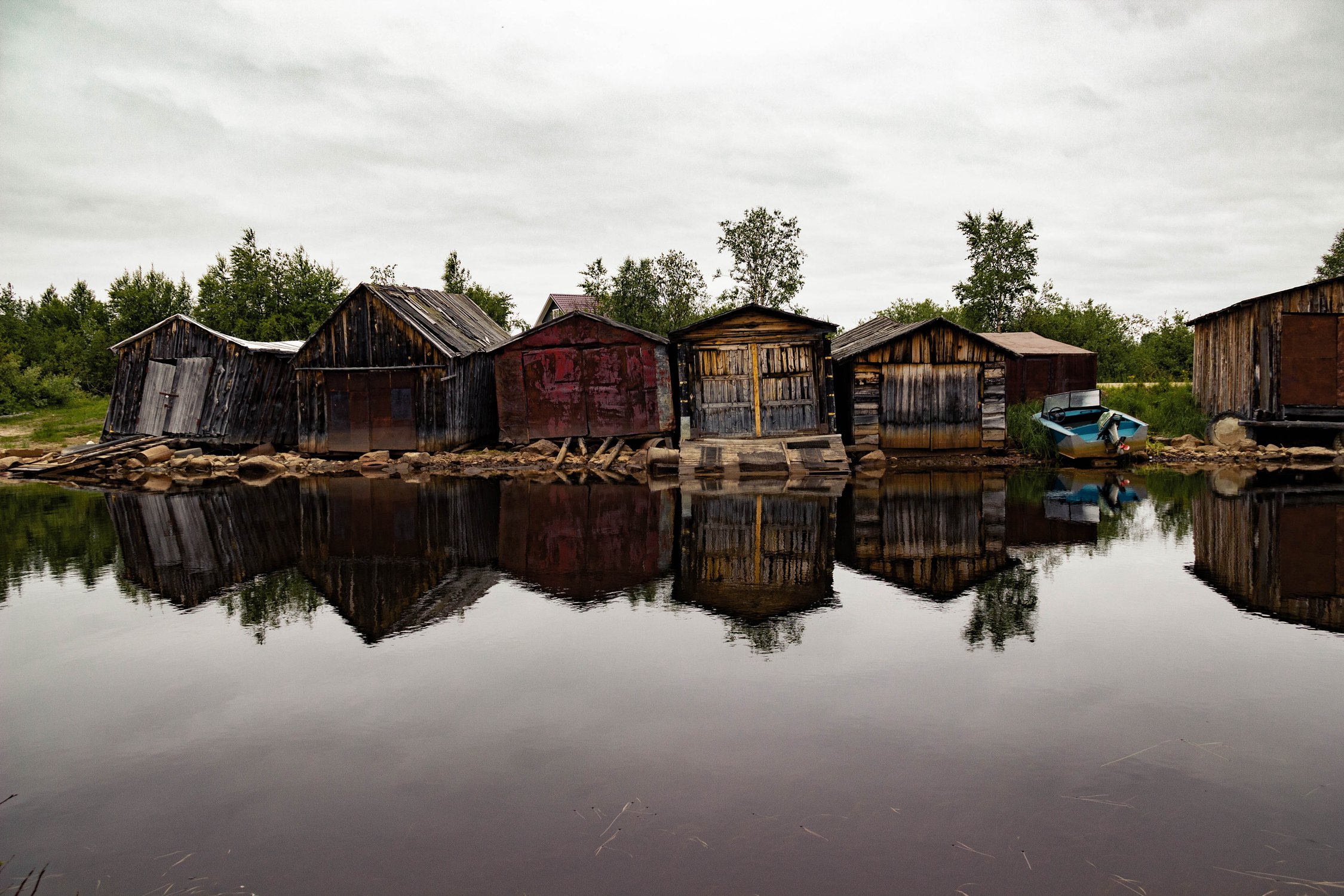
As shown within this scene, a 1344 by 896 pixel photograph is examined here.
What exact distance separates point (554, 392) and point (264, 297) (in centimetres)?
3145

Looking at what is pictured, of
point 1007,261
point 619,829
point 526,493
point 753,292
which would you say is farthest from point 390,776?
point 1007,261

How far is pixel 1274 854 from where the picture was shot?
3803 millimetres

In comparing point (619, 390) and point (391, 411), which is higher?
point (619, 390)

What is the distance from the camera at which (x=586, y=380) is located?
82.9ft

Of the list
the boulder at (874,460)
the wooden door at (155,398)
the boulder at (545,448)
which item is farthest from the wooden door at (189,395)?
the boulder at (874,460)

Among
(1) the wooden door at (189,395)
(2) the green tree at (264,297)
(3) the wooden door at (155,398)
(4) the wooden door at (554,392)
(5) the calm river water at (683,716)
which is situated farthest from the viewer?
(2) the green tree at (264,297)

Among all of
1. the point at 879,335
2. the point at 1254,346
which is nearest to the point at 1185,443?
the point at 1254,346

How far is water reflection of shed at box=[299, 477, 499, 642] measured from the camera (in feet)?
27.7

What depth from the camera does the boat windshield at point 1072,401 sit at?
23.6 m

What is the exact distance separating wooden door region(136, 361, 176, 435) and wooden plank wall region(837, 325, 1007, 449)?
22.9m

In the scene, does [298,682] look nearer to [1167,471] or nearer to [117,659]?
[117,659]

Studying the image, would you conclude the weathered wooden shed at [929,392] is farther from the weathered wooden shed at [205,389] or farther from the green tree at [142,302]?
the green tree at [142,302]

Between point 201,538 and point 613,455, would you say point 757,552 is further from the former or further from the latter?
point 613,455

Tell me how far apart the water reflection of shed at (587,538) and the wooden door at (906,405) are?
9539 millimetres
